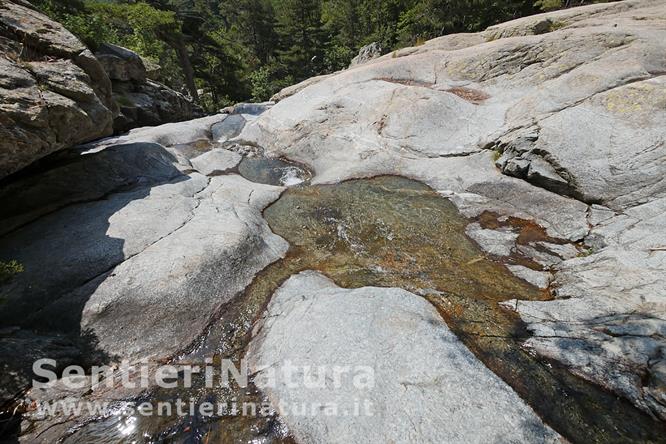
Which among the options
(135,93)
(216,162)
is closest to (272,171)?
(216,162)

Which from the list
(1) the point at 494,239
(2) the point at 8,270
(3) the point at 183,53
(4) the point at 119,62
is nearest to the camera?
(2) the point at 8,270

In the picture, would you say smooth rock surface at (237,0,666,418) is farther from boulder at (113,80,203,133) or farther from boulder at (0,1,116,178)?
boulder at (0,1,116,178)

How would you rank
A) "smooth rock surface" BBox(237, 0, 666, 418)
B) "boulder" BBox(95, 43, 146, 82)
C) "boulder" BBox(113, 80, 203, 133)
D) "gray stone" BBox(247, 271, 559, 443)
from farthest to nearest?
1. "boulder" BBox(113, 80, 203, 133)
2. "boulder" BBox(95, 43, 146, 82)
3. "smooth rock surface" BBox(237, 0, 666, 418)
4. "gray stone" BBox(247, 271, 559, 443)

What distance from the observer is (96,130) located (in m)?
8.31

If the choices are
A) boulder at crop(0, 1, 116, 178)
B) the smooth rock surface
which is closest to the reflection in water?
the smooth rock surface

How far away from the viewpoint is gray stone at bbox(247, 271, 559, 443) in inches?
161

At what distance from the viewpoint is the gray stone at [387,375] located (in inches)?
161

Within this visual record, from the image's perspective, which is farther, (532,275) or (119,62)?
(119,62)

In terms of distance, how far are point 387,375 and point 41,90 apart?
31.3 feet

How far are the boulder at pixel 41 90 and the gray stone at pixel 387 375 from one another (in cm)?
639

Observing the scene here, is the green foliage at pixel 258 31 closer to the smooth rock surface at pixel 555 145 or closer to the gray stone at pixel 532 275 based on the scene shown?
the smooth rock surface at pixel 555 145

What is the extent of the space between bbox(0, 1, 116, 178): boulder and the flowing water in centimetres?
549

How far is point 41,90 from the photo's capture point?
6.65 meters

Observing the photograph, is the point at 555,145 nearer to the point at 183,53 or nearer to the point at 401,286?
the point at 401,286
